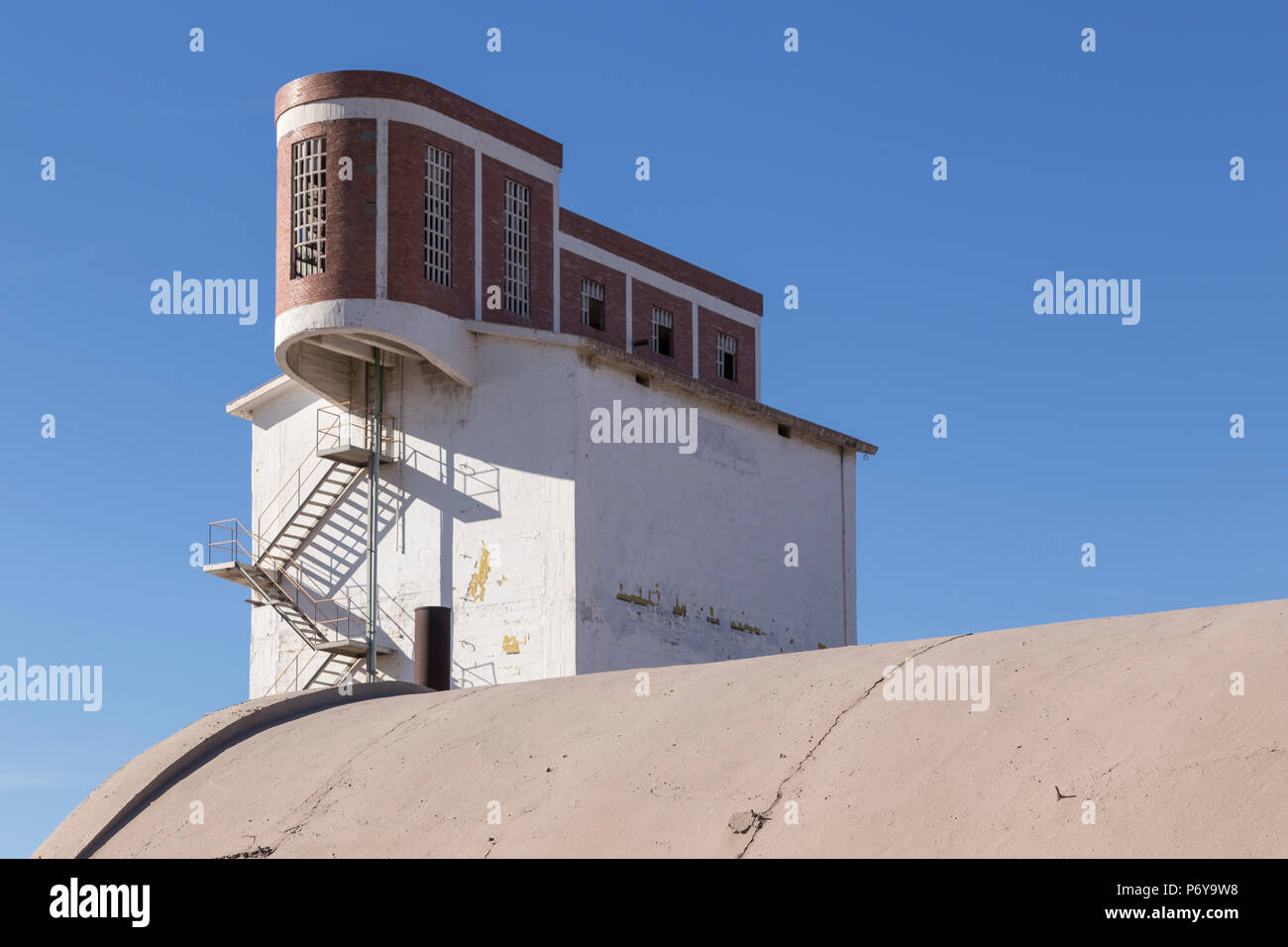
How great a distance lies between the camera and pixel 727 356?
4978cm

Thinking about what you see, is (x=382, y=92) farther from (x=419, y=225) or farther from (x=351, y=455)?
(x=351, y=455)

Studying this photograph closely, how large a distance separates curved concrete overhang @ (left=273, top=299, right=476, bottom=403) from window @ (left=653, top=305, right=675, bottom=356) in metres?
14.0

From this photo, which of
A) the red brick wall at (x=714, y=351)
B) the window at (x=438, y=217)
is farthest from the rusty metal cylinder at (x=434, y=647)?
the red brick wall at (x=714, y=351)

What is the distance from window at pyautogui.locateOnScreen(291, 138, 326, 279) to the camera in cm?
3275

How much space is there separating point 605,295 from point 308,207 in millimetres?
12853

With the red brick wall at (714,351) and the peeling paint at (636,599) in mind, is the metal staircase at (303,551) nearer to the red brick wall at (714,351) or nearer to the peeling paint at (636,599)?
the peeling paint at (636,599)

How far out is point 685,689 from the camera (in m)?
13.1

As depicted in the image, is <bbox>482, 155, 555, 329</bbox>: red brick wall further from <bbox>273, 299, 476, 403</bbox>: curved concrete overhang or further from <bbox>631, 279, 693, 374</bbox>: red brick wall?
<bbox>631, 279, 693, 374</bbox>: red brick wall

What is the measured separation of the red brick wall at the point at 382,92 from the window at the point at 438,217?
101 centimetres

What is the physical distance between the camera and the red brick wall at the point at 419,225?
107ft

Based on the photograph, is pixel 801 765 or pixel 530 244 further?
pixel 530 244

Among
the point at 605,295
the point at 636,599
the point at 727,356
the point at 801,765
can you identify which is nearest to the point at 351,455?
the point at 636,599
